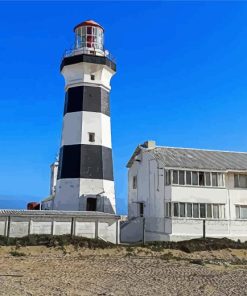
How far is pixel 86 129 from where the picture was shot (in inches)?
1165

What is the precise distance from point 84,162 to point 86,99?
15.3 feet

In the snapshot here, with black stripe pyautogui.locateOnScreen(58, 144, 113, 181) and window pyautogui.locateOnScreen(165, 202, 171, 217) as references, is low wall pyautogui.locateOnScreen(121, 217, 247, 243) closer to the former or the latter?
window pyautogui.locateOnScreen(165, 202, 171, 217)

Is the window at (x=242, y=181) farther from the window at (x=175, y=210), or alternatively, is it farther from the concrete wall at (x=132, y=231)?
the concrete wall at (x=132, y=231)

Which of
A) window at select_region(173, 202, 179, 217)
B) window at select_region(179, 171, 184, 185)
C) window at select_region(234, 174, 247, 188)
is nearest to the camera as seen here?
window at select_region(173, 202, 179, 217)

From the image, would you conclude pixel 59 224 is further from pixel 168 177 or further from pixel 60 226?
pixel 168 177

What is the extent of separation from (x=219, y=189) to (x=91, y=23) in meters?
15.5

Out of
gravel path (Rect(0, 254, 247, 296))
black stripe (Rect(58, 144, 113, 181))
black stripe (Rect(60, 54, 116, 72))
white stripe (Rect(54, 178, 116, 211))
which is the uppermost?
black stripe (Rect(60, 54, 116, 72))

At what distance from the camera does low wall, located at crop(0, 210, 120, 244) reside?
74.8 feet

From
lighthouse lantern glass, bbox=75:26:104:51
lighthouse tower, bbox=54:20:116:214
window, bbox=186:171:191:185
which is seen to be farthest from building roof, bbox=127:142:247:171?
lighthouse lantern glass, bbox=75:26:104:51

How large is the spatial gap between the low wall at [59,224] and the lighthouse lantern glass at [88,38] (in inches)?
533

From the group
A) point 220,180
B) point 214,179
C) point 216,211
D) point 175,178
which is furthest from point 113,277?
point 220,180

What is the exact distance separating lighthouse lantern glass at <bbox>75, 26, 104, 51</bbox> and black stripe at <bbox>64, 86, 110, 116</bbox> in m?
3.45

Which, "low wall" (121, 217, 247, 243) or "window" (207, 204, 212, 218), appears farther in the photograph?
"window" (207, 204, 212, 218)

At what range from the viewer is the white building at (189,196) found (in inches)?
1080
